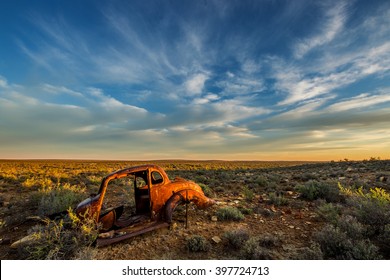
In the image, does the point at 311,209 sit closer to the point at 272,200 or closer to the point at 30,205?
the point at 272,200

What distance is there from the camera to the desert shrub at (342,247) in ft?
14.0

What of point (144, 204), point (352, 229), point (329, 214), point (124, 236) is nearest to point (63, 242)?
point (124, 236)

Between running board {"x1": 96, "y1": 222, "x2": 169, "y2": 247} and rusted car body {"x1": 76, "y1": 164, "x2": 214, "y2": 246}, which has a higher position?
rusted car body {"x1": 76, "y1": 164, "x2": 214, "y2": 246}

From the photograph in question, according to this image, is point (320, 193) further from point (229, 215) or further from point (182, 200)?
point (182, 200)

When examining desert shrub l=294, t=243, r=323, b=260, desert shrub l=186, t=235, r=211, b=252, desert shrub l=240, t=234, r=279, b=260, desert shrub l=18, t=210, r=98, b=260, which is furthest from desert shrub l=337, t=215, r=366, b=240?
desert shrub l=18, t=210, r=98, b=260

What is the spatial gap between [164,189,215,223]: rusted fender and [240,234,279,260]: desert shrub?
1.95 m

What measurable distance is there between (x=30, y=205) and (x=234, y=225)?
8.69 metres

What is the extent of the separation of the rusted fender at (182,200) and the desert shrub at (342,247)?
3.05 meters

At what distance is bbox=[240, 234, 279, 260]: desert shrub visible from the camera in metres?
4.61

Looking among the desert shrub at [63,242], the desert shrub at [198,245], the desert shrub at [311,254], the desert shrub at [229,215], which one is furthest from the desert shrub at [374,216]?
the desert shrub at [63,242]

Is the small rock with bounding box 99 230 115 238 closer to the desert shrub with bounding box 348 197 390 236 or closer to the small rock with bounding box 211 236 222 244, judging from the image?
the small rock with bounding box 211 236 222 244

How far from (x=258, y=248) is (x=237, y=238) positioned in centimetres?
61

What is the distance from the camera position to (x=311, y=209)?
7957 millimetres

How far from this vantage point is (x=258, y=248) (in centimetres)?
473
